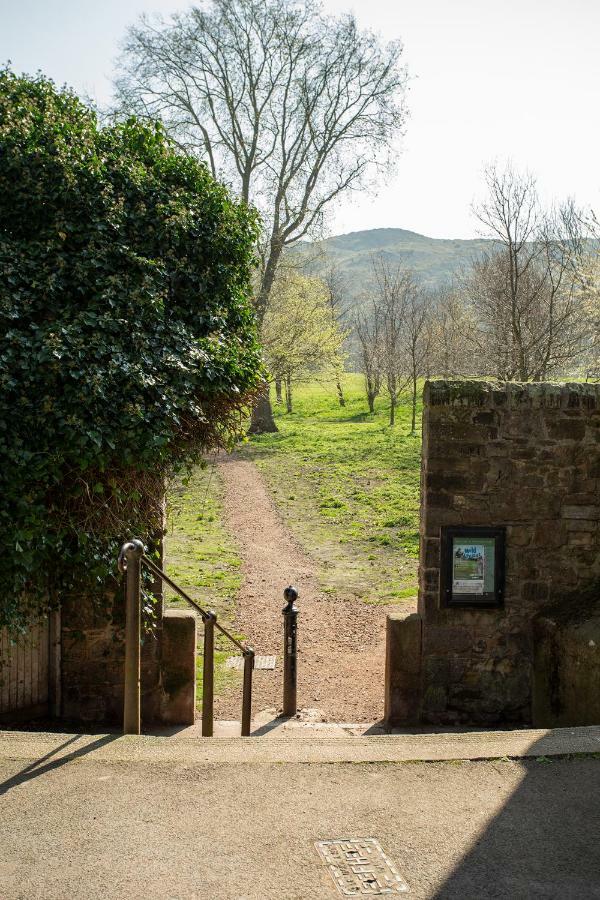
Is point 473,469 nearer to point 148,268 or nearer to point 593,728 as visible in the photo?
point 593,728

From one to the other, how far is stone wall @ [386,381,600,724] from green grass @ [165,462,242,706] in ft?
8.11

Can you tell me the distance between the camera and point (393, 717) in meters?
7.61

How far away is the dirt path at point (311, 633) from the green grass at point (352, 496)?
426 millimetres

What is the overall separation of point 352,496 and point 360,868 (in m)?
14.7

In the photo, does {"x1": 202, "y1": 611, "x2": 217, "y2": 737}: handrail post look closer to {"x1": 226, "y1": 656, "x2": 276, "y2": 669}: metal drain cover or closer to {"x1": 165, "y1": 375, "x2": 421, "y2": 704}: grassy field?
{"x1": 165, "y1": 375, "x2": 421, "y2": 704}: grassy field

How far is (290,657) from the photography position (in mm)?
7883

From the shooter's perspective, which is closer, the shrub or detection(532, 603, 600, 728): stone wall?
the shrub

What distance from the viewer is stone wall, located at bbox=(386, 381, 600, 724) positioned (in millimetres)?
7547

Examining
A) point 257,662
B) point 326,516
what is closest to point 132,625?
point 257,662

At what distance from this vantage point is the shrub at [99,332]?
19.5ft

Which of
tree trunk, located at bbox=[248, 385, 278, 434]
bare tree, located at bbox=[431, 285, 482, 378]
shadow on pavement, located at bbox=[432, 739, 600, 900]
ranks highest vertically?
bare tree, located at bbox=[431, 285, 482, 378]

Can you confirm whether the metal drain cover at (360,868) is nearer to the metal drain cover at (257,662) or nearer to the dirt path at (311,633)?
the dirt path at (311,633)

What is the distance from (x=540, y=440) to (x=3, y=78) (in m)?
5.89

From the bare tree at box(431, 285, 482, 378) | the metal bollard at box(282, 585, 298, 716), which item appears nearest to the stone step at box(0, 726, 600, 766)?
the metal bollard at box(282, 585, 298, 716)
